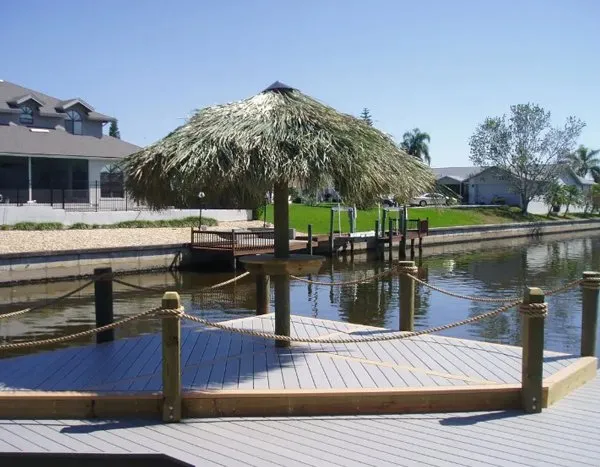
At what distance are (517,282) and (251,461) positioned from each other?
867 inches

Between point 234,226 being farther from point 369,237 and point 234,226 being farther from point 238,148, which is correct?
point 238,148

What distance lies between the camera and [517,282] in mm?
25625

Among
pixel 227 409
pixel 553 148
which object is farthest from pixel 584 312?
pixel 553 148

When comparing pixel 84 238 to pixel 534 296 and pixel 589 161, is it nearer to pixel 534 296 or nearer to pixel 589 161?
pixel 534 296

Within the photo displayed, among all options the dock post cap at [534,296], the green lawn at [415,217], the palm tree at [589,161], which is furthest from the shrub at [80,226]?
the palm tree at [589,161]

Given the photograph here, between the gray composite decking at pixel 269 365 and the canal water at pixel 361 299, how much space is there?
6.53 metres

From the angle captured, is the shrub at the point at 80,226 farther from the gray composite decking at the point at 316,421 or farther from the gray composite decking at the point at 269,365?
the gray composite decking at the point at 316,421

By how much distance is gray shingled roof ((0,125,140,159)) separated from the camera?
35.0 meters

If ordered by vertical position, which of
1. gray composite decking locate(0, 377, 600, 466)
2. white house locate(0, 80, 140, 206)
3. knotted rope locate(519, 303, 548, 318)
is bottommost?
gray composite decking locate(0, 377, 600, 466)

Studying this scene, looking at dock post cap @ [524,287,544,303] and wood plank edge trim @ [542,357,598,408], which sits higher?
dock post cap @ [524,287,544,303]

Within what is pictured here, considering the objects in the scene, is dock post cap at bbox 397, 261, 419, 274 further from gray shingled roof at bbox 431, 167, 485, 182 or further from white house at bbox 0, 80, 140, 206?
gray shingled roof at bbox 431, 167, 485, 182

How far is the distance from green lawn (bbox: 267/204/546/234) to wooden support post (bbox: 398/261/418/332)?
29770mm

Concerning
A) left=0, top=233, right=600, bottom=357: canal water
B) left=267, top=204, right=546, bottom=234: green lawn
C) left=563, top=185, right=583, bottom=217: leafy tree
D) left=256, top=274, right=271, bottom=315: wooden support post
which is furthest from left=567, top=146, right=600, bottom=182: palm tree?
left=256, top=274, right=271, bottom=315: wooden support post

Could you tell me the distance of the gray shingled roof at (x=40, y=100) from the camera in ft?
123
